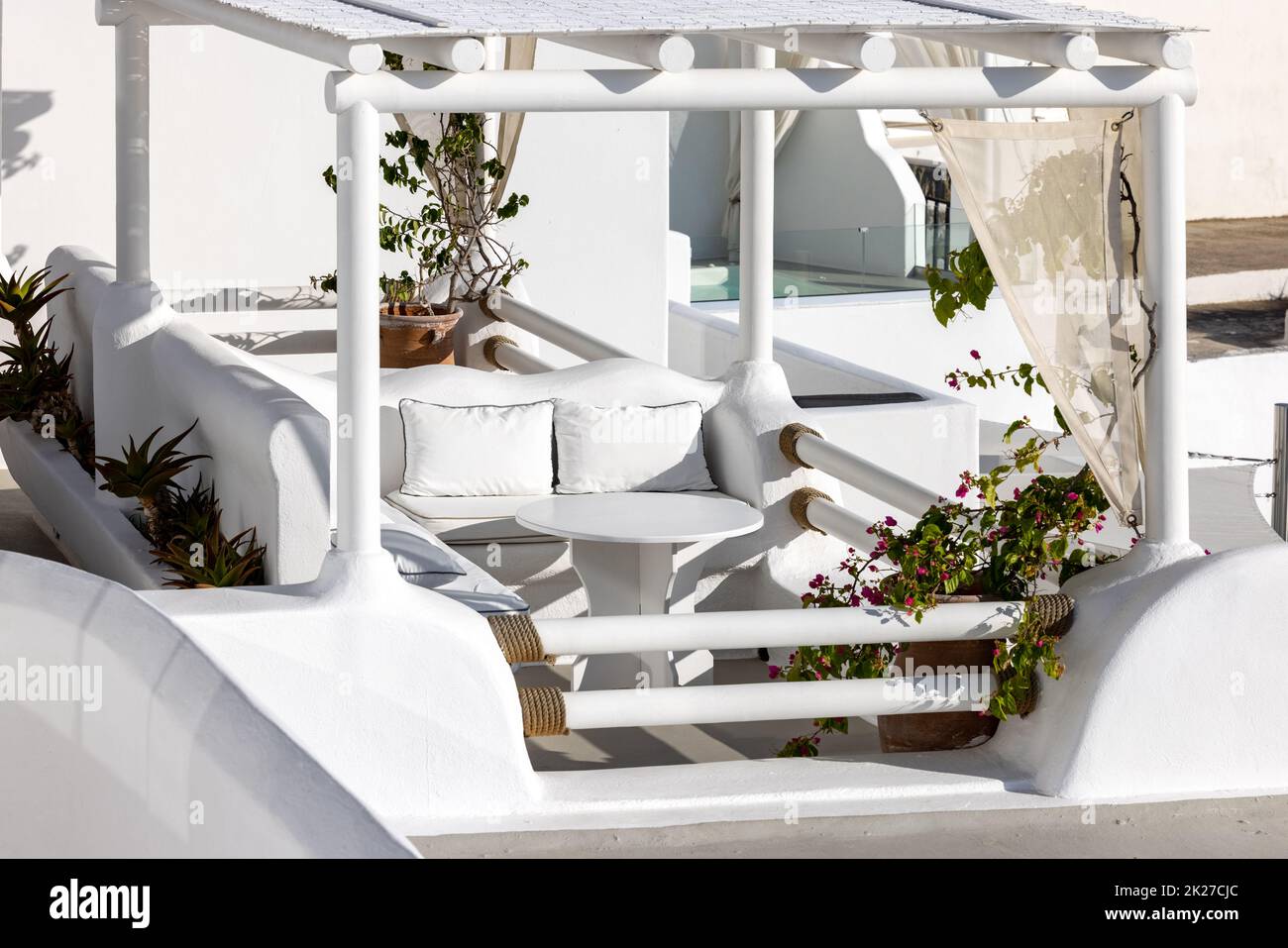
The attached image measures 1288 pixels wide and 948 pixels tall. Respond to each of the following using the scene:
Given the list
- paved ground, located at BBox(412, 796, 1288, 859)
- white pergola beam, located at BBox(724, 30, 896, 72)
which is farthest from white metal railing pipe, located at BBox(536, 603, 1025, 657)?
white pergola beam, located at BBox(724, 30, 896, 72)

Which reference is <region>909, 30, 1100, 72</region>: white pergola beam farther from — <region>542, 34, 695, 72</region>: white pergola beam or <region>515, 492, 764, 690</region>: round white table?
<region>515, 492, 764, 690</region>: round white table

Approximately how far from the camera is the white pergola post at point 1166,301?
14.7 ft

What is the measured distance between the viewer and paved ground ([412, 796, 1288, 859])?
4.41m

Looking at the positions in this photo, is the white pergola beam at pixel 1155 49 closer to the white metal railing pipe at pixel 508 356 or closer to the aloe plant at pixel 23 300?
the white metal railing pipe at pixel 508 356

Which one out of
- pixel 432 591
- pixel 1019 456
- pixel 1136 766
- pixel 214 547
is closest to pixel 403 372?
pixel 214 547

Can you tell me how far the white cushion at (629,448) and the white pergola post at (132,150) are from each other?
5.63 ft

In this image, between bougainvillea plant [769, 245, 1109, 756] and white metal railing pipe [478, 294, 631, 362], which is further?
Answer: white metal railing pipe [478, 294, 631, 362]

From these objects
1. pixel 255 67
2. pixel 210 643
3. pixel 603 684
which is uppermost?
pixel 255 67

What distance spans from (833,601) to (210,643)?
1.77 m

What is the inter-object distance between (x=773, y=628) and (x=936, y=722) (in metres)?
0.66

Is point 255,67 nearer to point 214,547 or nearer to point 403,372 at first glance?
point 403,372

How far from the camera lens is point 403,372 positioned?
22.1 feet

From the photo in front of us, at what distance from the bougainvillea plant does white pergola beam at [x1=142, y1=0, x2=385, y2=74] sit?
1.68 meters

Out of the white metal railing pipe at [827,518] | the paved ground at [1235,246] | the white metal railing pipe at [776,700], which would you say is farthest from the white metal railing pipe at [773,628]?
the paved ground at [1235,246]
